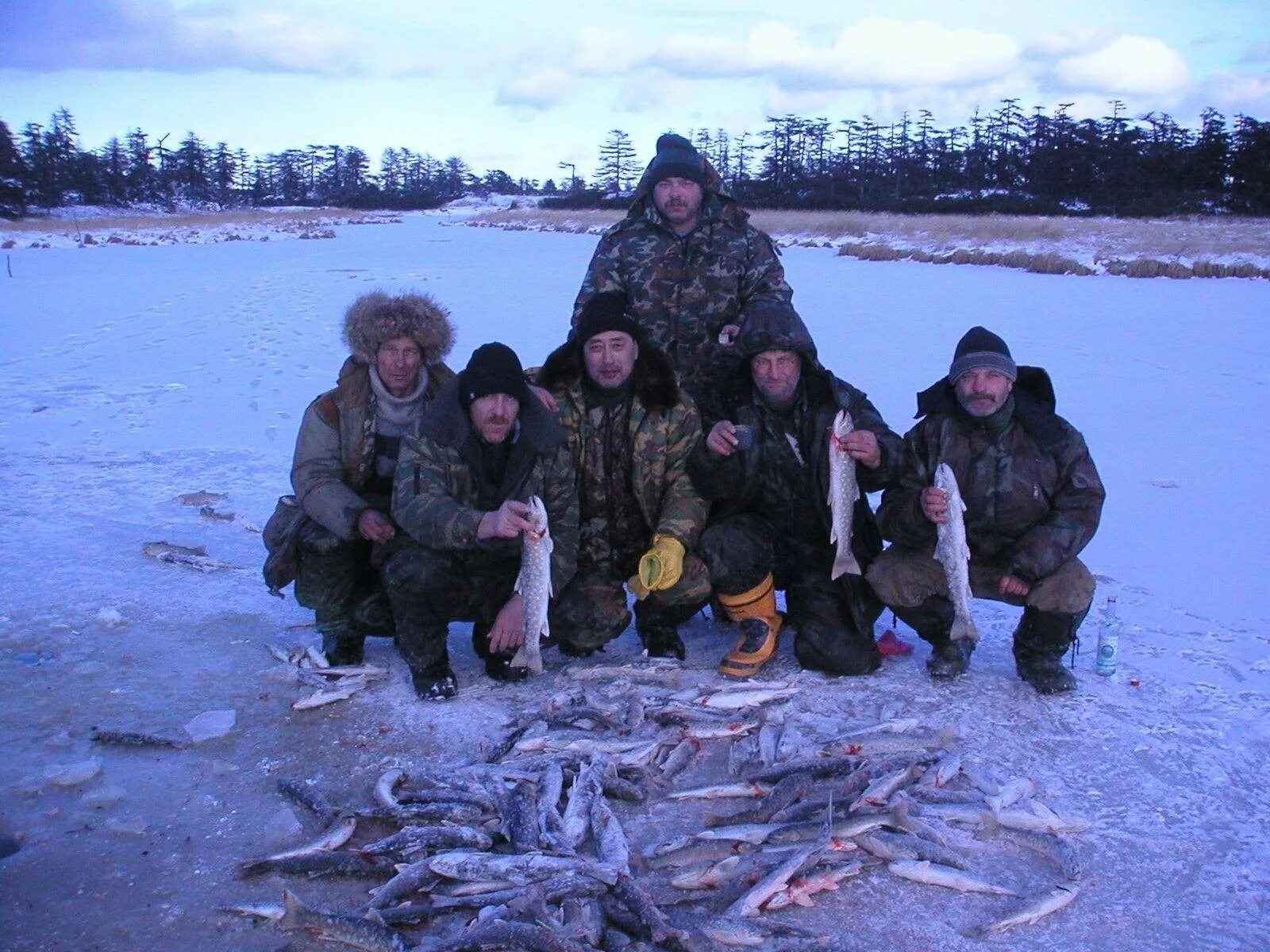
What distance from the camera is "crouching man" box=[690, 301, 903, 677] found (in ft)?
16.7

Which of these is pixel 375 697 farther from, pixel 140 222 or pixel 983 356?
pixel 140 222

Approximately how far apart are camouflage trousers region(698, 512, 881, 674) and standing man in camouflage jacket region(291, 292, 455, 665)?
5.18ft

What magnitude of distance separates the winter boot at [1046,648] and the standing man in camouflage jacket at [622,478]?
1.52 m

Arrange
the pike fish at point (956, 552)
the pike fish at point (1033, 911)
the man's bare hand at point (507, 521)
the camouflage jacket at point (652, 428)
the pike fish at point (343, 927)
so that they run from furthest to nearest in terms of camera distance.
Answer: the camouflage jacket at point (652, 428) < the pike fish at point (956, 552) < the man's bare hand at point (507, 521) < the pike fish at point (1033, 911) < the pike fish at point (343, 927)

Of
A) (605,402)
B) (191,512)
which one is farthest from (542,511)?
(191,512)

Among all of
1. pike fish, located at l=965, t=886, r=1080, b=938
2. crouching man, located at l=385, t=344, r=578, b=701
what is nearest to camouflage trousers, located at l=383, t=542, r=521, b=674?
crouching man, located at l=385, t=344, r=578, b=701

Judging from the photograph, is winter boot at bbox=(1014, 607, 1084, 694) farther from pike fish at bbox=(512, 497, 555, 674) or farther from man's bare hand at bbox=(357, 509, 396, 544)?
man's bare hand at bbox=(357, 509, 396, 544)

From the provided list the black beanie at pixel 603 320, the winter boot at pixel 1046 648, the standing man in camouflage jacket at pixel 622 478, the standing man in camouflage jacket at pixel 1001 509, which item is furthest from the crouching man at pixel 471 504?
the winter boot at pixel 1046 648

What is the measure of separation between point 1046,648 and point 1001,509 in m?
0.67

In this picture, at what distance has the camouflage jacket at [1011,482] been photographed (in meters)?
4.84

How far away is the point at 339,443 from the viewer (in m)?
5.21

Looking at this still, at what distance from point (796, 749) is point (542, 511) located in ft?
4.69

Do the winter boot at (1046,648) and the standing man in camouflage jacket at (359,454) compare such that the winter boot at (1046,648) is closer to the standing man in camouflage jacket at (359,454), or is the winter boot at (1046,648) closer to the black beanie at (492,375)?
the black beanie at (492,375)

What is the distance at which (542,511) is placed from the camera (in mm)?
4551
